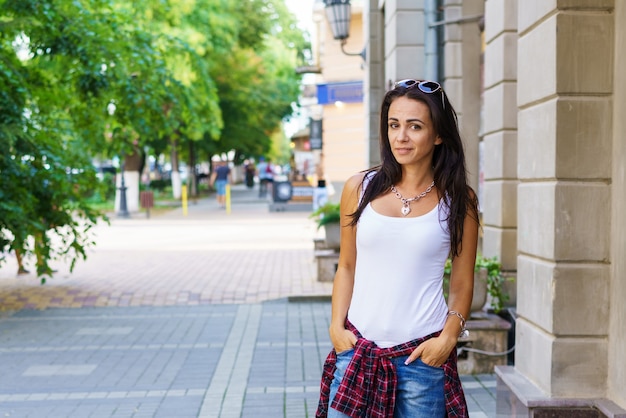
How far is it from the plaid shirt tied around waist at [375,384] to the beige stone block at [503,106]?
493 cm

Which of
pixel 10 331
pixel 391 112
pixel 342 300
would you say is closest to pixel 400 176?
pixel 391 112

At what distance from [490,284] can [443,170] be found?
4426 millimetres

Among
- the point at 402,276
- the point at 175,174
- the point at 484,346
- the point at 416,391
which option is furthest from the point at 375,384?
the point at 175,174

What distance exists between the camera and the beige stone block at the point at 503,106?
24.1 feet

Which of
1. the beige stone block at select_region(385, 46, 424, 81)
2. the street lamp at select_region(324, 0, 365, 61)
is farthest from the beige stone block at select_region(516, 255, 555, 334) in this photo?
the street lamp at select_region(324, 0, 365, 61)

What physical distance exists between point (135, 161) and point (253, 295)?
70.8ft

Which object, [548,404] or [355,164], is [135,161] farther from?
[548,404]

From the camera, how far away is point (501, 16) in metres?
7.22

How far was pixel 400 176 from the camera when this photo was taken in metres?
2.89

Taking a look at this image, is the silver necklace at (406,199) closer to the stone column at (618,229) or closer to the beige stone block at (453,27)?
the stone column at (618,229)

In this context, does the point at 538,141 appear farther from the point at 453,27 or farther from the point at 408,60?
the point at 408,60

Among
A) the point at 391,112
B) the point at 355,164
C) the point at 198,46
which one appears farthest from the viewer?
the point at 198,46

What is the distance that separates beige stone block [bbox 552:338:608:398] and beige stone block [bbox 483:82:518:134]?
3.33m

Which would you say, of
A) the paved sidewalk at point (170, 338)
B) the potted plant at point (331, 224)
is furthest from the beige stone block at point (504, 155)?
the potted plant at point (331, 224)
